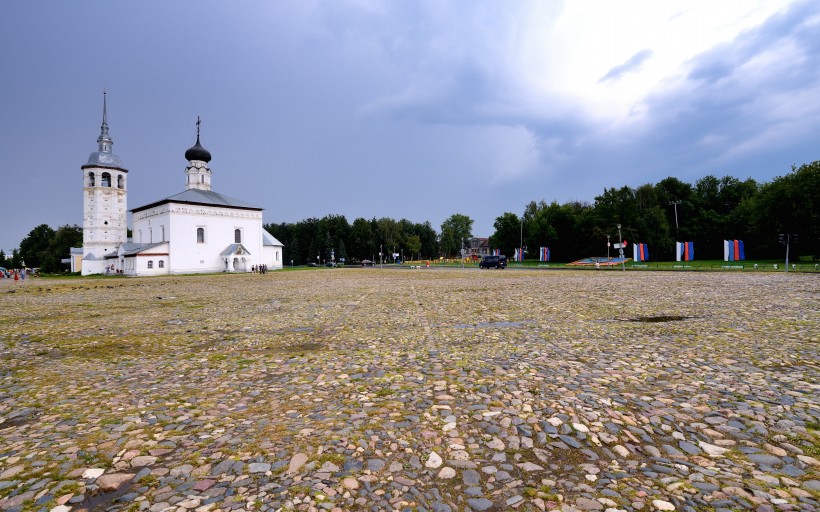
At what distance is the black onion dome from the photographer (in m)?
86.9

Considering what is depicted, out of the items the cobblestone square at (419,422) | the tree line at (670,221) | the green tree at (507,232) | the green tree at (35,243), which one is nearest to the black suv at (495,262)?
the tree line at (670,221)

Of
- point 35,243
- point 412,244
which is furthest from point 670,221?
point 35,243

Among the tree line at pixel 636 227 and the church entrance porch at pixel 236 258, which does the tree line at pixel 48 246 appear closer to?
the tree line at pixel 636 227

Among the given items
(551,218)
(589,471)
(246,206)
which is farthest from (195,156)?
(589,471)

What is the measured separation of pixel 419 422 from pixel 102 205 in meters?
95.9

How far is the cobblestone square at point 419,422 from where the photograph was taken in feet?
10.8


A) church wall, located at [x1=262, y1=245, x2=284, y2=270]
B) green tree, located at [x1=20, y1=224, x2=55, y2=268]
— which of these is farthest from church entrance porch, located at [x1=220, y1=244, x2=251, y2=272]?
green tree, located at [x1=20, y1=224, x2=55, y2=268]

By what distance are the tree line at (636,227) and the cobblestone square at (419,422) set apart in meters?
65.9

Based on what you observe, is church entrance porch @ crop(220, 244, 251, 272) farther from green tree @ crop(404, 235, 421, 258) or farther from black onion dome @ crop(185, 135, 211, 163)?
green tree @ crop(404, 235, 421, 258)

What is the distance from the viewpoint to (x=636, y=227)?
84.6 m

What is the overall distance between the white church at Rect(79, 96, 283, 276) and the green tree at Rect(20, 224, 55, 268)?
267 feet

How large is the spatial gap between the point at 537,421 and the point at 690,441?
1.47 m

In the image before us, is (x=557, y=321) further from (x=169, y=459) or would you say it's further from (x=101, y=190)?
(x=101, y=190)

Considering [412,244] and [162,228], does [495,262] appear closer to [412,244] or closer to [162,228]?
[162,228]
